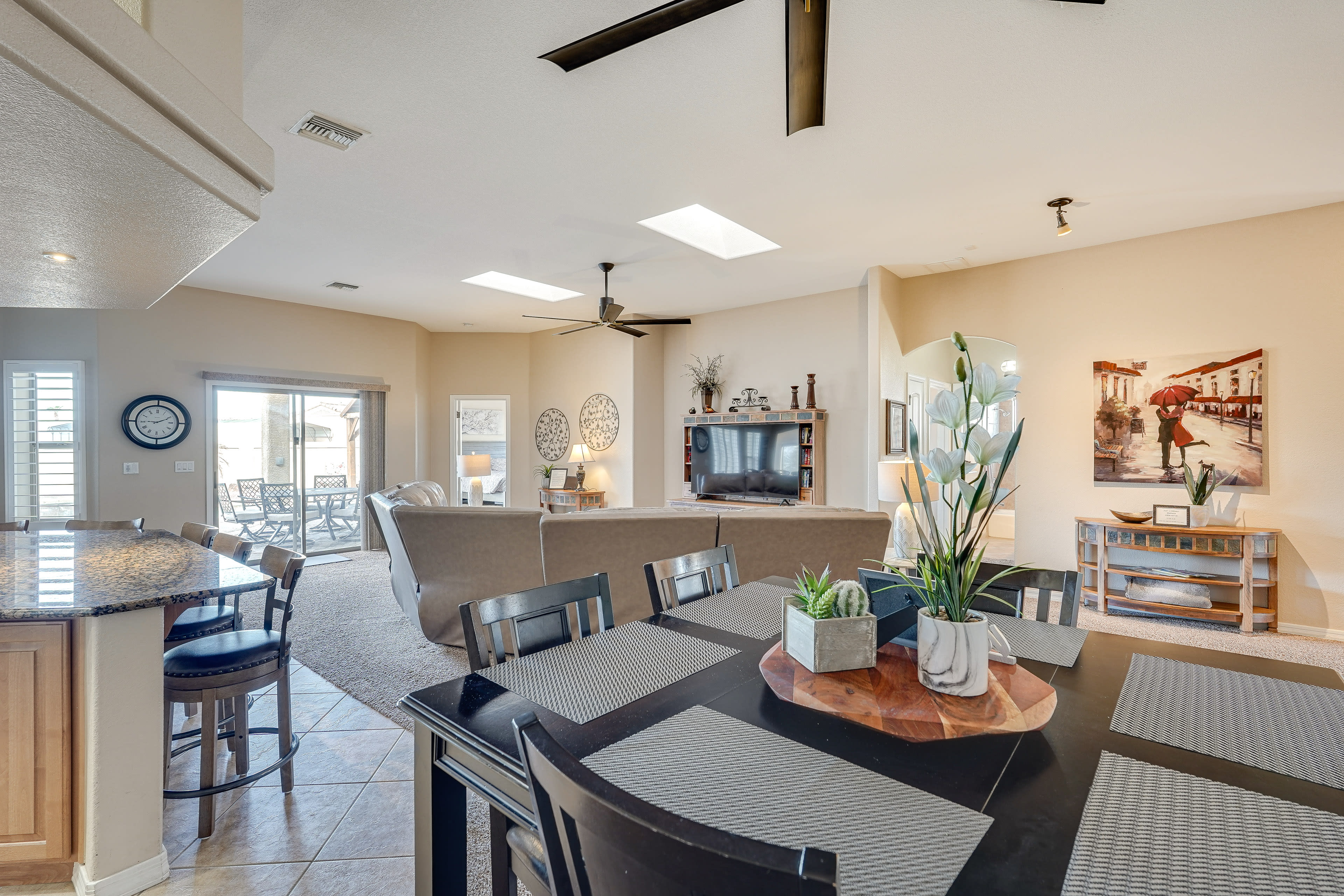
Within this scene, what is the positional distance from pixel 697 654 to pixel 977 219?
13.4 feet

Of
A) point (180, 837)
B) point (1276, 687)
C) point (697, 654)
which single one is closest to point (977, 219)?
point (1276, 687)

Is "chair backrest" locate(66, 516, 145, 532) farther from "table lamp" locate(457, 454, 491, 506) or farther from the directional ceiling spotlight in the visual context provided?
the directional ceiling spotlight

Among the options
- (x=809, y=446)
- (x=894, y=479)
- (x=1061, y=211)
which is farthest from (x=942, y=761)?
(x=809, y=446)

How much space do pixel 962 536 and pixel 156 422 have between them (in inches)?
282

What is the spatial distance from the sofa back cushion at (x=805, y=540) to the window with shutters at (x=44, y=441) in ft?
19.8

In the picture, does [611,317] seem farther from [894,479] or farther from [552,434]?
[552,434]

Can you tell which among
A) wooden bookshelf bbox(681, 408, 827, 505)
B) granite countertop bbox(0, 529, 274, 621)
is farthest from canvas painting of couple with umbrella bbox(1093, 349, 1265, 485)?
granite countertop bbox(0, 529, 274, 621)

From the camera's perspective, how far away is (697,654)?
138 centimetres

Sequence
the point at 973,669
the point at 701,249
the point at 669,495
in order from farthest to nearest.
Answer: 1. the point at 669,495
2. the point at 701,249
3. the point at 973,669

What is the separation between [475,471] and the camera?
26.6ft

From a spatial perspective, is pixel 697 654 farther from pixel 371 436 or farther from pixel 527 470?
pixel 527 470

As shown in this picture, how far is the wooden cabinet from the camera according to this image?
170cm

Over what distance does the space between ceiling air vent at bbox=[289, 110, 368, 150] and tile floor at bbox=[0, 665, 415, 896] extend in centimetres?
284

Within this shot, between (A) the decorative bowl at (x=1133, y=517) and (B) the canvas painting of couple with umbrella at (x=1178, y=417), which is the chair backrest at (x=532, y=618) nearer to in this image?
(A) the decorative bowl at (x=1133, y=517)
